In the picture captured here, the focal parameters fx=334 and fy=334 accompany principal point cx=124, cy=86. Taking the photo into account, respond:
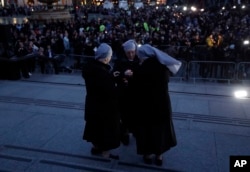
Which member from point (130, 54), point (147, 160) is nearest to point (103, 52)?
point (130, 54)

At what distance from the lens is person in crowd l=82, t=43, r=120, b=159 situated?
4770 millimetres

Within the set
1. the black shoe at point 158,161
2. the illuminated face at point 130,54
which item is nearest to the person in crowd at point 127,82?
the illuminated face at point 130,54

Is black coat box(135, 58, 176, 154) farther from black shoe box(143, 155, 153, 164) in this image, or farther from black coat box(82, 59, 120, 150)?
black coat box(82, 59, 120, 150)

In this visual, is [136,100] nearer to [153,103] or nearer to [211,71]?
[153,103]

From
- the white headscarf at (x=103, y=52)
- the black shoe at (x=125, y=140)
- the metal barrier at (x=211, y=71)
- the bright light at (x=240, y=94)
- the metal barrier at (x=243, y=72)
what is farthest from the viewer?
the metal barrier at (x=211, y=71)

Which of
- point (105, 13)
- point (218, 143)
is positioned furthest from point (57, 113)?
point (105, 13)

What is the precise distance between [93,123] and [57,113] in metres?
2.49

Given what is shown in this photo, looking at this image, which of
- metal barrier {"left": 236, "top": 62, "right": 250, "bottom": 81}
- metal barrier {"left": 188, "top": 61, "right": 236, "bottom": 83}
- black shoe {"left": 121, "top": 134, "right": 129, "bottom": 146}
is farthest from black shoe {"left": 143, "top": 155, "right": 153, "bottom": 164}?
metal barrier {"left": 236, "top": 62, "right": 250, "bottom": 81}

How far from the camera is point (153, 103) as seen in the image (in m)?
4.78

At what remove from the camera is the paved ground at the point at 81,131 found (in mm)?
5027

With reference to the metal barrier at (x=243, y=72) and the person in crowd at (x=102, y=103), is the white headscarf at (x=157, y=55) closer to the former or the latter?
the person in crowd at (x=102, y=103)

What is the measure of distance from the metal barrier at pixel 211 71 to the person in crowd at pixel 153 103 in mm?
6184

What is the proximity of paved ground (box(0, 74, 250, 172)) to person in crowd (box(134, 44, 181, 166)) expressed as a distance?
36 cm

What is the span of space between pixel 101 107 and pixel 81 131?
1619 mm
